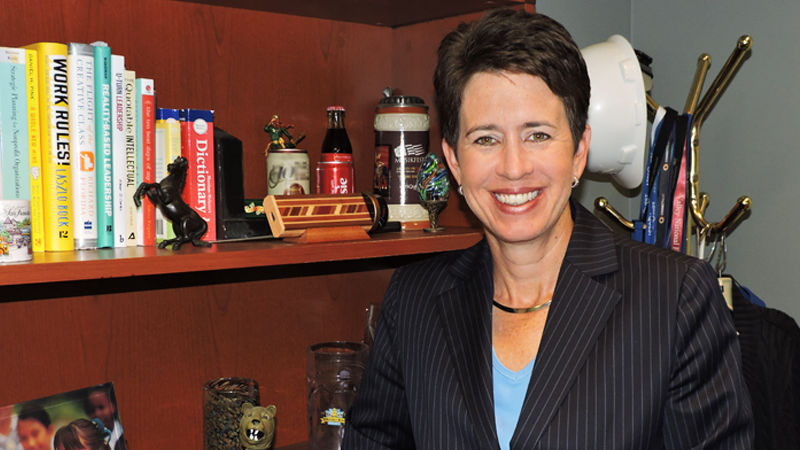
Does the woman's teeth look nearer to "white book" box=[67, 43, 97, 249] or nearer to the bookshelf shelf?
the bookshelf shelf

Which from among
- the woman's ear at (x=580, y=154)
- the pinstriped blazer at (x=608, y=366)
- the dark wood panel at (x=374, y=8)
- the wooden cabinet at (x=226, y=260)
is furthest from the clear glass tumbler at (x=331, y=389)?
the dark wood panel at (x=374, y=8)

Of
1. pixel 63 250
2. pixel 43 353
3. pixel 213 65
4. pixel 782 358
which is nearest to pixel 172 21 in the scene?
pixel 213 65

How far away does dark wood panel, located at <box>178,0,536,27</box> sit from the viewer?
A: 157 centimetres

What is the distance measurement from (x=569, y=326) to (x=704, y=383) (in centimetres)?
21

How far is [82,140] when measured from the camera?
3.87 feet

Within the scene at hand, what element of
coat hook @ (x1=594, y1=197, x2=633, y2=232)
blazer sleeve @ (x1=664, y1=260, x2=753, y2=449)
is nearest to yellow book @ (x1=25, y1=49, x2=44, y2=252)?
blazer sleeve @ (x1=664, y1=260, x2=753, y2=449)

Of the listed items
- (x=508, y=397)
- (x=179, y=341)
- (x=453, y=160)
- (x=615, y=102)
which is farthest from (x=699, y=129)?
(x=179, y=341)

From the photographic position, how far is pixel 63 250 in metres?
1.17

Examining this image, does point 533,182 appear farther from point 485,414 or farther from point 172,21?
point 172,21

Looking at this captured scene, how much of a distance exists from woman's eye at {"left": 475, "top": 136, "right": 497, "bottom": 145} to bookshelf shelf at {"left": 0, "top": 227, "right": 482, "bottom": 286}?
0.30 meters

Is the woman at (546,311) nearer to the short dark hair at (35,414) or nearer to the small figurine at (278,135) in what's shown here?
the small figurine at (278,135)

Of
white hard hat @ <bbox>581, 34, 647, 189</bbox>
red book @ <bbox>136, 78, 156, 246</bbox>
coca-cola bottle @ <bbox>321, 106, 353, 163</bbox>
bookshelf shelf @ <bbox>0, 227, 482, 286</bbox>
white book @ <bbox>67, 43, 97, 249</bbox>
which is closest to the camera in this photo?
bookshelf shelf @ <bbox>0, 227, 482, 286</bbox>

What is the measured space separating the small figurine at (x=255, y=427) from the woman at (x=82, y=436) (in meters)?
0.22

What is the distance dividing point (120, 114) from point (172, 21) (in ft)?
1.10
